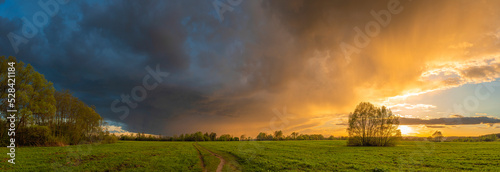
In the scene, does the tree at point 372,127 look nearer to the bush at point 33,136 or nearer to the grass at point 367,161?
the grass at point 367,161

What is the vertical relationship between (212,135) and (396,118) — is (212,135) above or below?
below

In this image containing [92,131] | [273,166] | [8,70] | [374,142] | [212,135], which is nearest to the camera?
[273,166]

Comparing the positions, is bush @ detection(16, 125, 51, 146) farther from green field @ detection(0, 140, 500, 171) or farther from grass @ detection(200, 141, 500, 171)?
grass @ detection(200, 141, 500, 171)

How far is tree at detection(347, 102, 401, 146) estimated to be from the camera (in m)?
80.7

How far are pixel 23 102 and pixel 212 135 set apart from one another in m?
146

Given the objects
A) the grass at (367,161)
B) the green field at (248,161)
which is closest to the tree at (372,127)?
the grass at (367,161)

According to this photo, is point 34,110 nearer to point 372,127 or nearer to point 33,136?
point 33,136

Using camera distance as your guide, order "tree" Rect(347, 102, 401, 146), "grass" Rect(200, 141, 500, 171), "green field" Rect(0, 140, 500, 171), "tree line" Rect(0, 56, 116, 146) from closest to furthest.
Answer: "green field" Rect(0, 140, 500, 171)
"grass" Rect(200, 141, 500, 171)
"tree line" Rect(0, 56, 116, 146)
"tree" Rect(347, 102, 401, 146)

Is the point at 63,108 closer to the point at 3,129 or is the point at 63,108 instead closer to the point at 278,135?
the point at 3,129

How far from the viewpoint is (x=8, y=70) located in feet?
156

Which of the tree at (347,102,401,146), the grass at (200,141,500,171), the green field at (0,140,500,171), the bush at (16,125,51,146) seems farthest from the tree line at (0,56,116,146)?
the tree at (347,102,401,146)

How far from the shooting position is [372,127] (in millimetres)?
82625

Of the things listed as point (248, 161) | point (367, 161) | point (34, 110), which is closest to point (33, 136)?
point (34, 110)

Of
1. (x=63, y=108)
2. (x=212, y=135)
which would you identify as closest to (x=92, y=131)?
(x=63, y=108)
